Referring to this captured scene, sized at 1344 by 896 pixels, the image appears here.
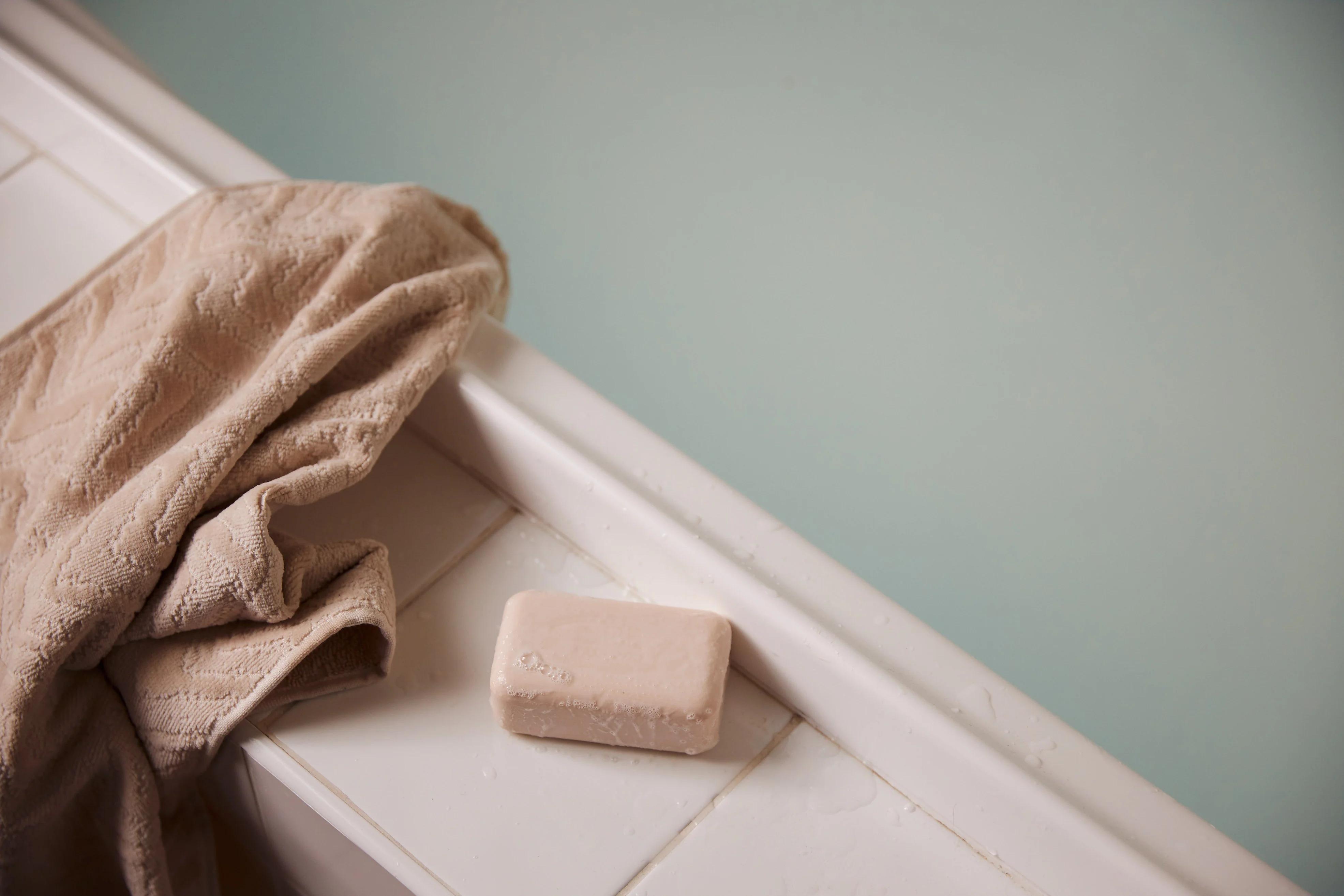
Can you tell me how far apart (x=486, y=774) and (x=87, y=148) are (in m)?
0.73

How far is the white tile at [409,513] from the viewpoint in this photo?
0.80 metres

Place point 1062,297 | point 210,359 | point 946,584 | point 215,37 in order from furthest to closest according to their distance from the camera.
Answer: point 215,37 → point 1062,297 → point 946,584 → point 210,359

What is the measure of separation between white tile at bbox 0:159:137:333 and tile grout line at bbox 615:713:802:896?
2.32ft

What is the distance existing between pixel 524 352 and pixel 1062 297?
104 cm

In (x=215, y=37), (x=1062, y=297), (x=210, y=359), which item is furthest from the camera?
(x=215, y=37)

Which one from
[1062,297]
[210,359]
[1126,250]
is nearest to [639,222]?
[1062,297]

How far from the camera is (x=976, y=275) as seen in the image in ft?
5.27

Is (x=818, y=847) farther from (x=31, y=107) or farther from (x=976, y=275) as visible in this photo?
(x=976, y=275)

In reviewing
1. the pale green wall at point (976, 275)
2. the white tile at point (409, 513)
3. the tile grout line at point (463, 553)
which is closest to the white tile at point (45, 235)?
the white tile at point (409, 513)

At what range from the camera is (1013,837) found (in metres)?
0.65

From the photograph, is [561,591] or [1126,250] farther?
[1126,250]

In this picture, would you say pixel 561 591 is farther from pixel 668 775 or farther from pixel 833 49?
pixel 833 49

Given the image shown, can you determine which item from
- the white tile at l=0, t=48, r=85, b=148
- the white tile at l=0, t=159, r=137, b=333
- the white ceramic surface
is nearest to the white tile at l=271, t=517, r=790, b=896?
the white ceramic surface

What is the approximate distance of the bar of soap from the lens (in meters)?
0.67
